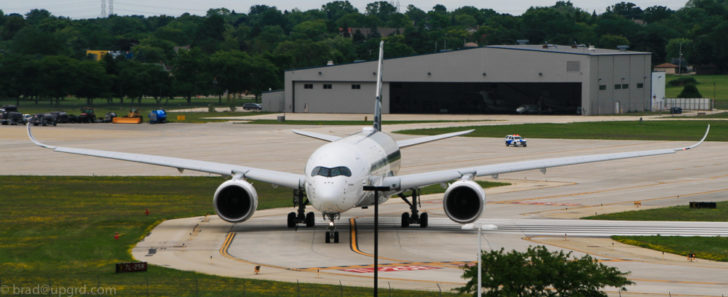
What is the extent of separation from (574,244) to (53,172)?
165ft

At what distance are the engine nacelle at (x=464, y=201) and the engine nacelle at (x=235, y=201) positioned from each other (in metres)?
Result: 8.97

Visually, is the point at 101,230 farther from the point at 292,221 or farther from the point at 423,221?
the point at 423,221

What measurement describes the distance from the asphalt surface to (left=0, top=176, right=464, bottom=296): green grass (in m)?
1.78

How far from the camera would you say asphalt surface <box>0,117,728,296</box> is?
4062cm

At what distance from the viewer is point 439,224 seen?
176 ft

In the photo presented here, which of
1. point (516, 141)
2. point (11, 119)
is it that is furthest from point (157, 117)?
point (516, 141)

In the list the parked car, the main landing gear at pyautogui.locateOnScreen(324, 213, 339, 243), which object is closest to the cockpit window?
the main landing gear at pyautogui.locateOnScreen(324, 213, 339, 243)

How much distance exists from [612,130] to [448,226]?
86.3m

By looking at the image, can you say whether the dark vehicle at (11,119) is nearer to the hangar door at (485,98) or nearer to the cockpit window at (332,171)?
the hangar door at (485,98)

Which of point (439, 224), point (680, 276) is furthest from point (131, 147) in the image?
point (680, 276)

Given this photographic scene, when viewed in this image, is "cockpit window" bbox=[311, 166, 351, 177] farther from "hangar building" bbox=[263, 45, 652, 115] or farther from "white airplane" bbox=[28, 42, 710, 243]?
"hangar building" bbox=[263, 45, 652, 115]

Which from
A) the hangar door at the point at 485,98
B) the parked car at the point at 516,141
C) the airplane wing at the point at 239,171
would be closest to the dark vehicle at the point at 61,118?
the hangar door at the point at 485,98

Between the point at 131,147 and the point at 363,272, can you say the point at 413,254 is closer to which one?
the point at 363,272

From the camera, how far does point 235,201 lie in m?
47.0
